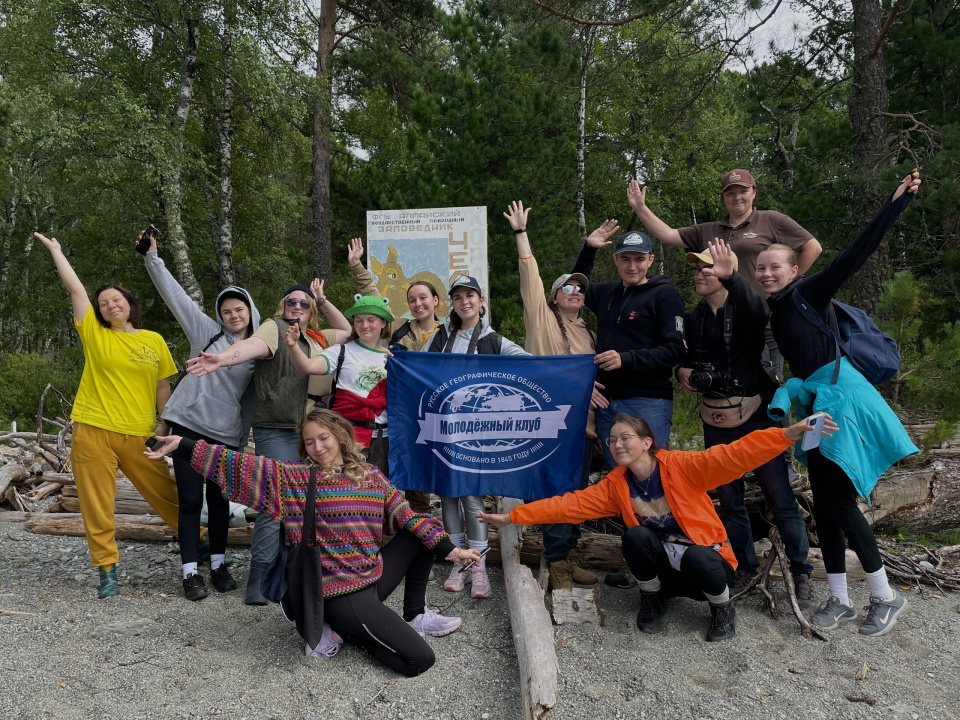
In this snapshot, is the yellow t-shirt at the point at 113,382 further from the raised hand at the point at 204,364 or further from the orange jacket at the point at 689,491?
the orange jacket at the point at 689,491

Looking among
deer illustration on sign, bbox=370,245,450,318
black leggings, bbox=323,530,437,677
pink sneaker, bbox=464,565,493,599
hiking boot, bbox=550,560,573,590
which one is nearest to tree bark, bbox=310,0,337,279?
deer illustration on sign, bbox=370,245,450,318

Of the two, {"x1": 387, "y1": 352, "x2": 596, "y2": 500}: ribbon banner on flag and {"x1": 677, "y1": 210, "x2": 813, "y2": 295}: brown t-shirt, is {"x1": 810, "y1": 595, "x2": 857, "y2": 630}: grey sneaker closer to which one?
{"x1": 387, "y1": 352, "x2": 596, "y2": 500}: ribbon banner on flag

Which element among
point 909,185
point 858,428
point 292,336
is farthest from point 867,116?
point 292,336

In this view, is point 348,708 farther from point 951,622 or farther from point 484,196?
point 484,196

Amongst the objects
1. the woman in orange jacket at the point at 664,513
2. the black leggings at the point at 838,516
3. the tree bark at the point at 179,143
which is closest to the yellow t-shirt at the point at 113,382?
the woman in orange jacket at the point at 664,513

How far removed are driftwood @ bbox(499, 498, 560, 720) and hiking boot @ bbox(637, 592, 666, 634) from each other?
0.55 m

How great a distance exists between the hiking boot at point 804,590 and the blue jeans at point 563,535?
139 centimetres

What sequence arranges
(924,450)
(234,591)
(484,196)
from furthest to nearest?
(484,196) < (924,450) < (234,591)

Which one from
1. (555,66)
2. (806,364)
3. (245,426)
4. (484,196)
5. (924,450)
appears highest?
(555,66)

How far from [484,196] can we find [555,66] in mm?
5167

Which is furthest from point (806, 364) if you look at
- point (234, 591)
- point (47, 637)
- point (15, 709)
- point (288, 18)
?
point (288, 18)

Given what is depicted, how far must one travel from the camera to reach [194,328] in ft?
14.6

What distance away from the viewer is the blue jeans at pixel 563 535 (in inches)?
177

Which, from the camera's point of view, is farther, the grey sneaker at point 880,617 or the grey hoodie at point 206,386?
the grey hoodie at point 206,386
